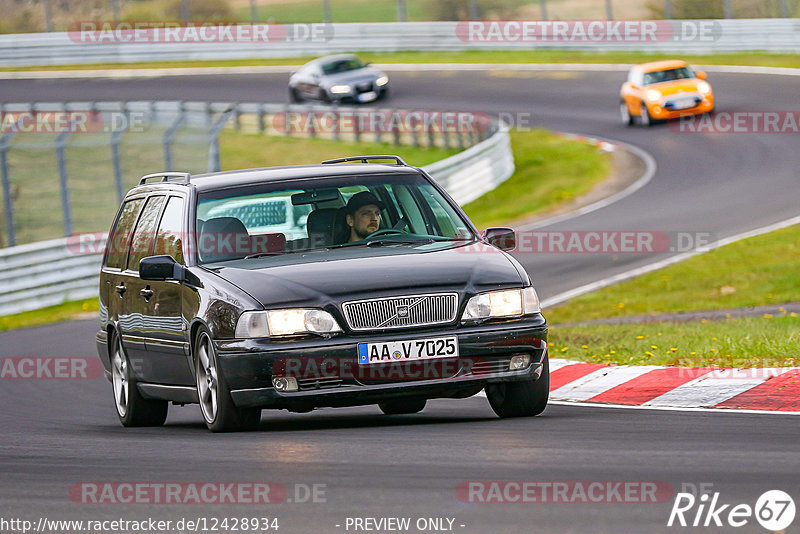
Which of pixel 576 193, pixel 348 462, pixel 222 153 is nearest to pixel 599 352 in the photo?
pixel 348 462

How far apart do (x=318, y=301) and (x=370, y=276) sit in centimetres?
36

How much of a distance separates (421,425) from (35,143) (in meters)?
15.7

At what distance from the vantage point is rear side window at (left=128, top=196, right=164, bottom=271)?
9.71 m

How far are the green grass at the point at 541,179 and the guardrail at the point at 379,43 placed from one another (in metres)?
11.3

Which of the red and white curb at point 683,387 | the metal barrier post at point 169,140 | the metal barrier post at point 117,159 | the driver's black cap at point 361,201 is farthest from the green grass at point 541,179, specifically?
the driver's black cap at point 361,201

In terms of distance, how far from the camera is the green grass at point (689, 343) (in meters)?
10.0

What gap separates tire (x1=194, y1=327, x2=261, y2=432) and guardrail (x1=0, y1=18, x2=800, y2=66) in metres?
38.5

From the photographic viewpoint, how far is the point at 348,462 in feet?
22.5

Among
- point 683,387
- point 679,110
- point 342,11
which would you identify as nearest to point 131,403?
point 683,387

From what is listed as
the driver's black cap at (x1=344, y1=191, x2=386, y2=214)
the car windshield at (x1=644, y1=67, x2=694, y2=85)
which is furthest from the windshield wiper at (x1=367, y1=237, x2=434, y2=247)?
the car windshield at (x1=644, y1=67, x2=694, y2=85)

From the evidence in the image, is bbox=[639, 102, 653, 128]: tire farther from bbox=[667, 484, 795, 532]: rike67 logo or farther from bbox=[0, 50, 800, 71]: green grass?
bbox=[667, 484, 795, 532]: rike67 logo

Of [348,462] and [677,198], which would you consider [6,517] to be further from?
[677,198]

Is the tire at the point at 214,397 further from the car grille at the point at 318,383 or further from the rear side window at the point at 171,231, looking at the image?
the rear side window at the point at 171,231

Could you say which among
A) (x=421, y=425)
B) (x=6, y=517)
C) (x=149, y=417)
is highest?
(x=6, y=517)
